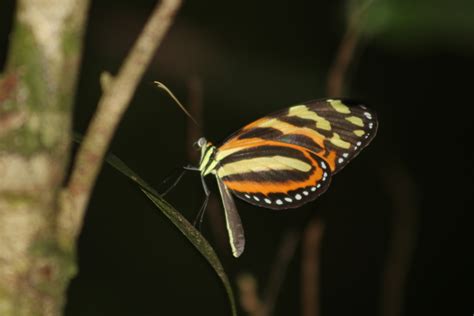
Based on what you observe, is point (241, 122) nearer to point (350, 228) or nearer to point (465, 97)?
point (350, 228)

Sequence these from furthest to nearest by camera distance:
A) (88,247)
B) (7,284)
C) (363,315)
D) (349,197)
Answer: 1. (349,197)
2. (363,315)
3. (88,247)
4. (7,284)

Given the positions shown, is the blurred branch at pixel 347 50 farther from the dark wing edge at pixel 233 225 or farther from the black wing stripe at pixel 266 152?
the dark wing edge at pixel 233 225

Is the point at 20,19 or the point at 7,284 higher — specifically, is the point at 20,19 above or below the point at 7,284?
above

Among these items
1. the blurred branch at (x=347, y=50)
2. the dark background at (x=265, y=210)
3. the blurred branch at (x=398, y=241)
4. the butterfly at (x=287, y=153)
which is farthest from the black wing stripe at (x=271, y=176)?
the blurred branch at (x=398, y=241)

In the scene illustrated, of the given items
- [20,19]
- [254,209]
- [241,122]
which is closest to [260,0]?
[241,122]

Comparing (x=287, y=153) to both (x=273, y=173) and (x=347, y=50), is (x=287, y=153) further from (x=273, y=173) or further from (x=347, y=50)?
(x=347, y=50)

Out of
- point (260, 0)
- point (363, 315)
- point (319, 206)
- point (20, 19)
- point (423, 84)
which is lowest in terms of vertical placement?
point (363, 315)

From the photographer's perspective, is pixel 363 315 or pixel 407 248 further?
pixel 363 315
